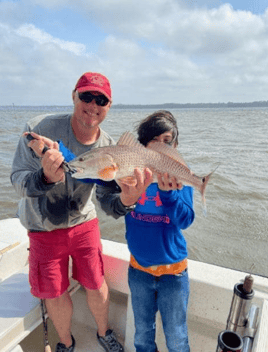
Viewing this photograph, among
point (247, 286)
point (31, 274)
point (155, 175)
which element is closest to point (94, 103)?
point (155, 175)

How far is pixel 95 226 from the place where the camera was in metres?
3.21

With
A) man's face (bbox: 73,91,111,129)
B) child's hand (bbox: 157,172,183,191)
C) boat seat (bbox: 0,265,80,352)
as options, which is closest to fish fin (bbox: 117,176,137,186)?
child's hand (bbox: 157,172,183,191)

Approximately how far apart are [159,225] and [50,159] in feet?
3.79

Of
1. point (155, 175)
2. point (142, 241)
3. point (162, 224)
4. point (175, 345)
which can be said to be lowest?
point (175, 345)

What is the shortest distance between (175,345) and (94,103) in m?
2.38

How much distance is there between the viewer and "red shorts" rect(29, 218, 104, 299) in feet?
9.41

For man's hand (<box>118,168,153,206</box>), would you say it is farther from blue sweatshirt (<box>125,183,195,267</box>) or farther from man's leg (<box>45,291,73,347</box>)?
man's leg (<box>45,291,73,347</box>)

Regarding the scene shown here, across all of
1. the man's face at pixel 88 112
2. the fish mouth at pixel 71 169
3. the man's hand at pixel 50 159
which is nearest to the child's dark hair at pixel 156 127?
the man's face at pixel 88 112

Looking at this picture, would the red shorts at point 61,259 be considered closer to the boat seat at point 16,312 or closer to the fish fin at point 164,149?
the boat seat at point 16,312

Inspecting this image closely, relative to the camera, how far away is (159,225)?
2.69m

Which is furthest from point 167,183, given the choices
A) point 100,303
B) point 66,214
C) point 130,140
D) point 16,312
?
point 16,312

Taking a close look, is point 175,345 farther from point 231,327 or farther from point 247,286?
point 247,286

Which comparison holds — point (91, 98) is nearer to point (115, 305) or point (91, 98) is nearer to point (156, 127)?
point (156, 127)

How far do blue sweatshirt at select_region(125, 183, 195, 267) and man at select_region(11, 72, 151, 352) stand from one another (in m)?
0.18
